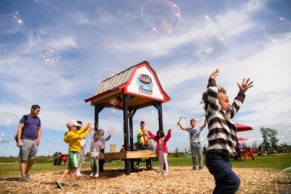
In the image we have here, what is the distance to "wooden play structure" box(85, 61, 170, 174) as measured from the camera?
10.8m

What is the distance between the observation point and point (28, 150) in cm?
906

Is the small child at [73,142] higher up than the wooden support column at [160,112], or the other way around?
the wooden support column at [160,112]

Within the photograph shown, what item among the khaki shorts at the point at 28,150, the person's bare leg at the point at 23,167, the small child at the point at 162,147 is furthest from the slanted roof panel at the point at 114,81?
the person's bare leg at the point at 23,167

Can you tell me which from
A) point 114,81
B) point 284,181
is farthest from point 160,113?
point 284,181

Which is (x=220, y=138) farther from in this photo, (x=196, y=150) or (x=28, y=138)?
(x=196, y=150)

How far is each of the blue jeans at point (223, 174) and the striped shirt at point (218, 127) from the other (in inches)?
4.1

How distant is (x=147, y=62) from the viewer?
1230 centimetres

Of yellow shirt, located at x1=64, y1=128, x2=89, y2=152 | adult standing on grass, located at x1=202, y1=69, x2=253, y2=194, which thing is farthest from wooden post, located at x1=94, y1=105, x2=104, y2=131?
adult standing on grass, located at x1=202, y1=69, x2=253, y2=194

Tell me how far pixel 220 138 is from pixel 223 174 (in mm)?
504

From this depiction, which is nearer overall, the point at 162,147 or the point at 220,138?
the point at 220,138

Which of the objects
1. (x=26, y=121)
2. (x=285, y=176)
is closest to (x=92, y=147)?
(x=26, y=121)

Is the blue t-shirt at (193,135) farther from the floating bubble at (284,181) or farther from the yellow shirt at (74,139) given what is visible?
the floating bubble at (284,181)

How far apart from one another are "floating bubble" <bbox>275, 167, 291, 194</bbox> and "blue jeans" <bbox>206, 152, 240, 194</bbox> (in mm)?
1597

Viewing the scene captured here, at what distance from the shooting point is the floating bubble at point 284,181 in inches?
190
